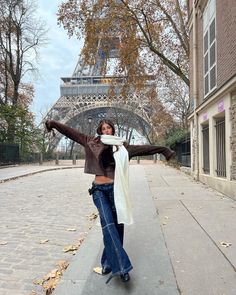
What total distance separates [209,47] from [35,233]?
974 cm

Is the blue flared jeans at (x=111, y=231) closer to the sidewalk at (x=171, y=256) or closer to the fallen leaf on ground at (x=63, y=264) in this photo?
the sidewalk at (x=171, y=256)

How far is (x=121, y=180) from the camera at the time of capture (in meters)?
3.80

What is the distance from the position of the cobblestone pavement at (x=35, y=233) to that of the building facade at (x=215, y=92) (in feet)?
13.6

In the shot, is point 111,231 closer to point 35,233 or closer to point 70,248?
point 70,248

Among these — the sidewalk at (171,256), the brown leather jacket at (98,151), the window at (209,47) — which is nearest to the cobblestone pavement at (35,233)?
the sidewalk at (171,256)

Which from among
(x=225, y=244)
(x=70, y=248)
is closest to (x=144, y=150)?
(x=225, y=244)

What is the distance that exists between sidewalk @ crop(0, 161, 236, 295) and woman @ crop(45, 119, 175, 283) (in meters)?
0.28

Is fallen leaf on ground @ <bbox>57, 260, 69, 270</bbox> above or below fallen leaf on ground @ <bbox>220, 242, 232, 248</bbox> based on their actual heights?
below

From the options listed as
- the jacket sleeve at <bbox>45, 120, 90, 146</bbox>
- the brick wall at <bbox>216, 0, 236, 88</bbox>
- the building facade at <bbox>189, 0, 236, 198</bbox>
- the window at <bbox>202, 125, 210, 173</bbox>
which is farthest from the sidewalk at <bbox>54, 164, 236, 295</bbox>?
the window at <bbox>202, 125, 210, 173</bbox>

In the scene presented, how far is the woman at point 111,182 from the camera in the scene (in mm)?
3725

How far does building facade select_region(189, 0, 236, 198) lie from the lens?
10.1 metres

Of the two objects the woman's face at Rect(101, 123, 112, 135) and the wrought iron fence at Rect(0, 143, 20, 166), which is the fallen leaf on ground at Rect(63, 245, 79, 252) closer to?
the woman's face at Rect(101, 123, 112, 135)

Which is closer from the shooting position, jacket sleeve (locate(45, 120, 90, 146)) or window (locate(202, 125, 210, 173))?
jacket sleeve (locate(45, 120, 90, 146))

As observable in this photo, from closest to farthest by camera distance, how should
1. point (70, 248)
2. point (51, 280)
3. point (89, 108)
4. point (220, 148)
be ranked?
1. point (51, 280)
2. point (70, 248)
3. point (220, 148)
4. point (89, 108)
